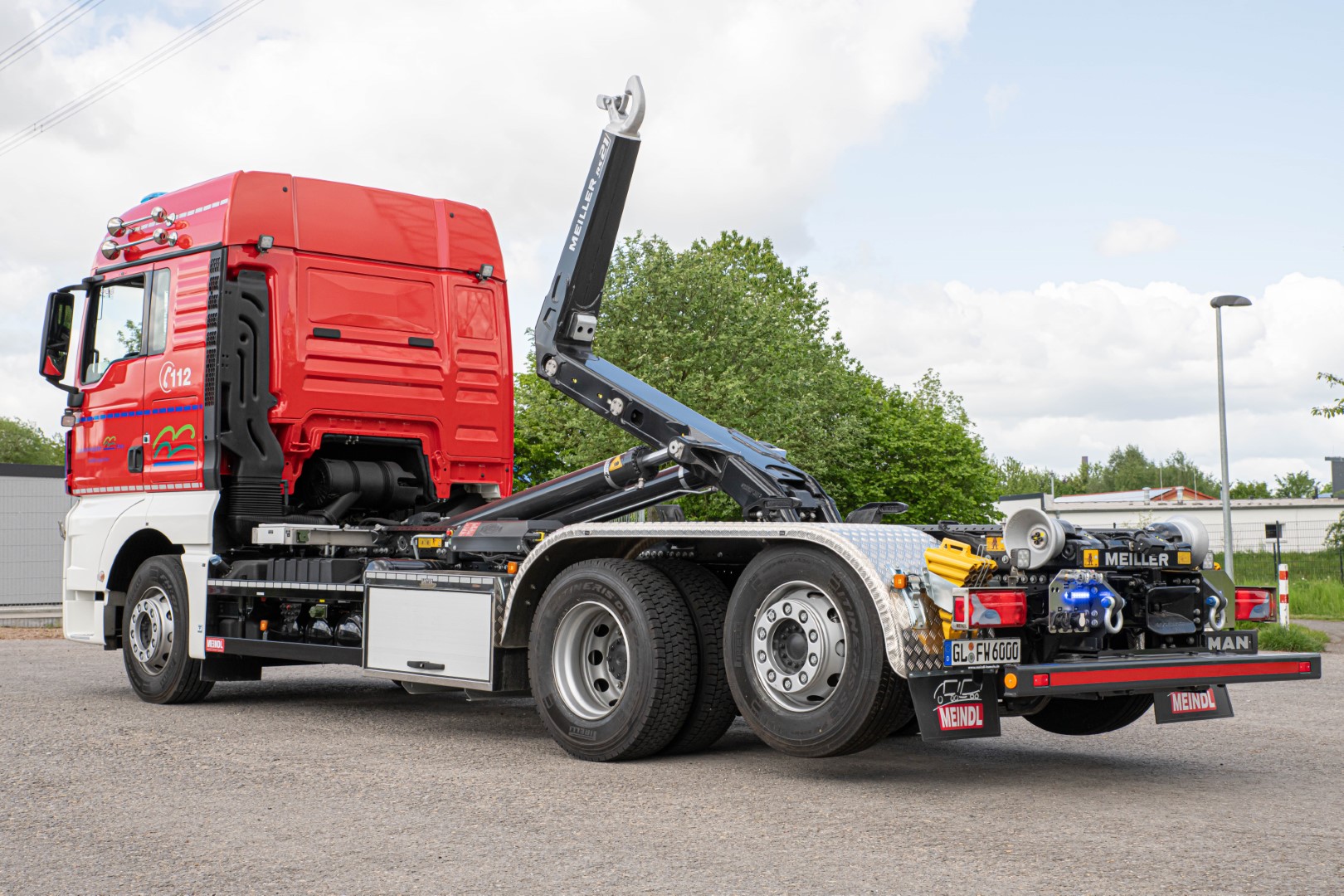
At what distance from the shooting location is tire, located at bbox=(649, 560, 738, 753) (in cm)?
727

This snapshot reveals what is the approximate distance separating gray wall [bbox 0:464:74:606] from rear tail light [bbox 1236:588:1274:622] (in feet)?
79.8

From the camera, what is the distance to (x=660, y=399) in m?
8.82

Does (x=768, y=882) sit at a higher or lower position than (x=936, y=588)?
lower

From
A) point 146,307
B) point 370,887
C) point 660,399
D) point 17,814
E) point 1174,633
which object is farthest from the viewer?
point 146,307

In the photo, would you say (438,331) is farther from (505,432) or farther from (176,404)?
(176,404)

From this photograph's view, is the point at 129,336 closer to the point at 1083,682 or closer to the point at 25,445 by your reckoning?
the point at 1083,682

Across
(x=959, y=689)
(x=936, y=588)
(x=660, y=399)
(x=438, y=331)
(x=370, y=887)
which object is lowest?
(x=370, y=887)

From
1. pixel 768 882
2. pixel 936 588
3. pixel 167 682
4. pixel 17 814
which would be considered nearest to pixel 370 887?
pixel 768 882

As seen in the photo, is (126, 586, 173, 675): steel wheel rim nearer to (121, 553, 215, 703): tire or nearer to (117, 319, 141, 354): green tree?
(121, 553, 215, 703): tire

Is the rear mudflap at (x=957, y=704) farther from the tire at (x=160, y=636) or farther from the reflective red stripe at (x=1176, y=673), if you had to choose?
the tire at (x=160, y=636)

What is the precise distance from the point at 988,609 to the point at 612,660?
223 centimetres

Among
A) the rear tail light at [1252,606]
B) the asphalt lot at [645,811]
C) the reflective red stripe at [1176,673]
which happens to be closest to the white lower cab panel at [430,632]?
the asphalt lot at [645,811]

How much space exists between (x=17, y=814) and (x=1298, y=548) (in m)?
58.5

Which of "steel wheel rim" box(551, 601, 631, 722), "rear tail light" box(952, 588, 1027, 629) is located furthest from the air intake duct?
"rear tail light" box(952, 588, 1027, 629)
